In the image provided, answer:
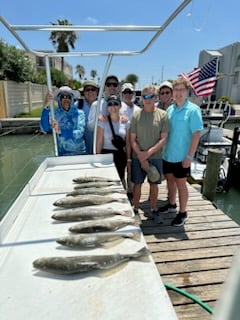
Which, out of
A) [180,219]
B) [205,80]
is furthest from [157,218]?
[205,80]

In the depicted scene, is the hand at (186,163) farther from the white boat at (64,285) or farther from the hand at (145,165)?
the white boat at (64,285)

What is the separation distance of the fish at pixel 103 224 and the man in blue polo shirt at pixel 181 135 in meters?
1.34

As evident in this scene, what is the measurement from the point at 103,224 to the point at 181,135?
1568 mm

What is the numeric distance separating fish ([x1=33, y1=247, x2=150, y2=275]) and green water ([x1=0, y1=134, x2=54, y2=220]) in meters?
6.63

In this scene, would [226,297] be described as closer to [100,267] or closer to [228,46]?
[100,267]

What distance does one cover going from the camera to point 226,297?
42cm

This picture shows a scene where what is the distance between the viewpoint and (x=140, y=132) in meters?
3.01

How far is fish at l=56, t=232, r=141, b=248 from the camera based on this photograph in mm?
1549

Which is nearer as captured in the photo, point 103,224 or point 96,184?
point 103,224

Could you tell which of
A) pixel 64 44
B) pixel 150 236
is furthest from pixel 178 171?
pixel 64 44

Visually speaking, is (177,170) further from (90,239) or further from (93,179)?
(90,239)

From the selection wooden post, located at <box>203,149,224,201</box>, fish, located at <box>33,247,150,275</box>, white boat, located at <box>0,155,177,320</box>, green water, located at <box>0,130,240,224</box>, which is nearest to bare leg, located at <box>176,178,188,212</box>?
white boat, located at <box>0,155,177,320</box>

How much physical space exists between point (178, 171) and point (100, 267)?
1.87 metres

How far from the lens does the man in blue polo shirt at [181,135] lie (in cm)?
285
